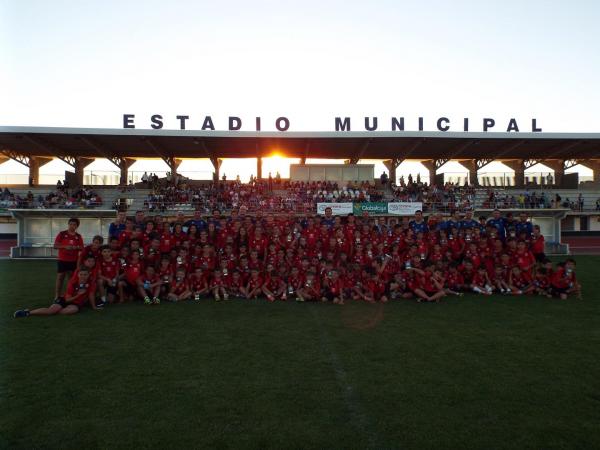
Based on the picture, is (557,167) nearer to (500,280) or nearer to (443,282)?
(500,280)

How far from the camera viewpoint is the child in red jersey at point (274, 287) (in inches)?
341

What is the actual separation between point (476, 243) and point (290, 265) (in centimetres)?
481

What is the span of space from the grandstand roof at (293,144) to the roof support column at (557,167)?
1950 mm

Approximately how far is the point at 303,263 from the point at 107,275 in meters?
4.25

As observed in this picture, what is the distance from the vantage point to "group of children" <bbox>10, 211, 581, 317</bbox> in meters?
8.28

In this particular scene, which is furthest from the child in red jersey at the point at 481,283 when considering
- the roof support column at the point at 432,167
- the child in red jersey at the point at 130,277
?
the roof support column at the point at 432,167

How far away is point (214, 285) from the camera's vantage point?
8.72 meters

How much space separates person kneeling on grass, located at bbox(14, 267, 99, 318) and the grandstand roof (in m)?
17.1

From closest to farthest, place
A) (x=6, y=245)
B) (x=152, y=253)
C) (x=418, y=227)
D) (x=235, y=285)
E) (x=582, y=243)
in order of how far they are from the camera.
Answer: (x=235, y=285), (x=152, y=253), (x=418, y=227), (x=6, y=245), (x=582, y=243)

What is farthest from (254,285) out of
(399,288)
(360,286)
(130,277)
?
(399,288)

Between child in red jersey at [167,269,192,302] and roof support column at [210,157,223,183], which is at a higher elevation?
roof support column at [210,157,223,183]

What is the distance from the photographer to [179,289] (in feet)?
28.1

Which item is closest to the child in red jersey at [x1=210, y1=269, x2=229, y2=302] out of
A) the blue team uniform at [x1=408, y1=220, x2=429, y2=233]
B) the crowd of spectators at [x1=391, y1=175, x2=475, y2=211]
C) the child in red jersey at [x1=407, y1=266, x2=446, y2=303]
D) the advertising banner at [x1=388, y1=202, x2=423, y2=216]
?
the child in red jersey at [x1=407, y1=266, x2=446, y2=303]

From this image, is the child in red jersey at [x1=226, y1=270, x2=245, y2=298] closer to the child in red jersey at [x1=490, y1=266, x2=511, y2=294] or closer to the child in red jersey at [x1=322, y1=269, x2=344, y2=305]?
the child in red jersey at [x1=322, y1=269, x2=344, y2=305]
